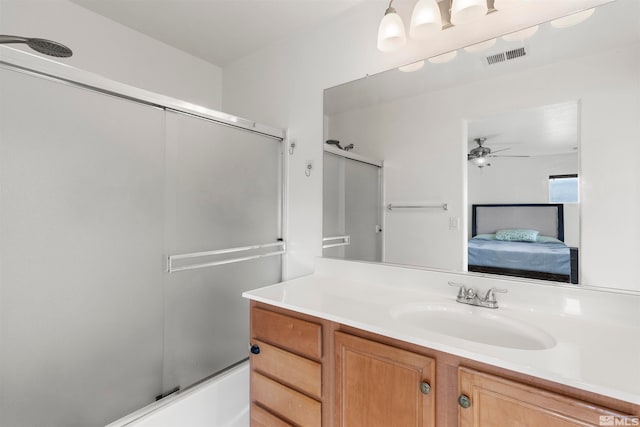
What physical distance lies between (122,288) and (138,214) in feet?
1.06

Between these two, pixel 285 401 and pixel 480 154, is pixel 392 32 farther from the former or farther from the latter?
pixel 285 401

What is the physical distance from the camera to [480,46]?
4.20ft

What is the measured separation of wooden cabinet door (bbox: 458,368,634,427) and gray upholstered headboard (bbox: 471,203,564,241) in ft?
2.18

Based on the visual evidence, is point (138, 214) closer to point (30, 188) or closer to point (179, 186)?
point (179, 186)

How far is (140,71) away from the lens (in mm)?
1954

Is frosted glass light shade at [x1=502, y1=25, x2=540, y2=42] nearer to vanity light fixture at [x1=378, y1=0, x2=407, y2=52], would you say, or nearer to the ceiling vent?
the ceiling vent

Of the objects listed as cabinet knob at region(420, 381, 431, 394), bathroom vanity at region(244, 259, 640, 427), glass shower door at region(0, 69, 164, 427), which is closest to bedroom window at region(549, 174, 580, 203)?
bathroom vanity at region(244, 259, 640, 427)

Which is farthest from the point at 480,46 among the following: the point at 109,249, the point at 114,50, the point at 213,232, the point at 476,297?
the point at 114,50

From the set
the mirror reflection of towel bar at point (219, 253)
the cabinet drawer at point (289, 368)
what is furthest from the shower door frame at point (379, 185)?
the cabinet drawer at point (289, 368)

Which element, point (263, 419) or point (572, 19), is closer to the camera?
point (572, 19)

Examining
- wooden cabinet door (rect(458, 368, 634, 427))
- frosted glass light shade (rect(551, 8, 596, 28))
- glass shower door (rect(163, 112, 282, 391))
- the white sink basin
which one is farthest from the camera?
glass shower door (rect(163, 112, 282, 391))

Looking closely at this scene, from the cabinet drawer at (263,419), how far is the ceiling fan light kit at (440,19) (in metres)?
1.73

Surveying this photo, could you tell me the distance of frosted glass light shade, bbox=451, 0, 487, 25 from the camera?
45.9 inches

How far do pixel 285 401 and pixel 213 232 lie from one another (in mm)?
893
